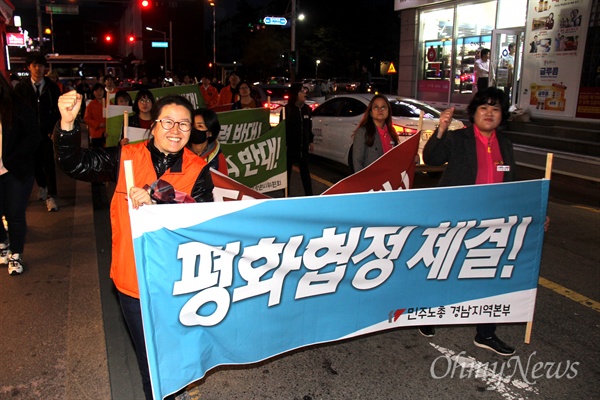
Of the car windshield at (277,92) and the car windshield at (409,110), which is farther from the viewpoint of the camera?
the car windshield at (277,92)

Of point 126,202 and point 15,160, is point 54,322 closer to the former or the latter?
point 15,160

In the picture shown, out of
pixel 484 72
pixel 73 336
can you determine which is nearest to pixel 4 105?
pixel 73 336

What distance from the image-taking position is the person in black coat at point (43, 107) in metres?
7.11

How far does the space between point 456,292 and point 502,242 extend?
45 cm

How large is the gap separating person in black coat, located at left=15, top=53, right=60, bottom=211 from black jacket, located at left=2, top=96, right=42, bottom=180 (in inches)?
87.4

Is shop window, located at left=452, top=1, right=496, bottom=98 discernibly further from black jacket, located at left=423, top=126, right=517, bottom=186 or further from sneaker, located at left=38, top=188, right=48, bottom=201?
black jacket, located at left=423, top=126, right=517, bottom=186

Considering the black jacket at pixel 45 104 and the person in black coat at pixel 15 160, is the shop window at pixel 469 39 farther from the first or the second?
the person in black coat at pixel 15 160

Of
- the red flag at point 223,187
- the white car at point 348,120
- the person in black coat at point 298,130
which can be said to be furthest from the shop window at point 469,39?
the red flag at point 223,187

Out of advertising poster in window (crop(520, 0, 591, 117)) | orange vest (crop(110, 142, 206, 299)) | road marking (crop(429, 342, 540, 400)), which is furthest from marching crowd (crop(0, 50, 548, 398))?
advertising poster in window (crop(520, 0, 591, 117))

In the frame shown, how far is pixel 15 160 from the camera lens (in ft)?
16.5

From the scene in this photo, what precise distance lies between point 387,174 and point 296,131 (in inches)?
138

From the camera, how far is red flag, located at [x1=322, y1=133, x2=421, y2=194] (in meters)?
4.45

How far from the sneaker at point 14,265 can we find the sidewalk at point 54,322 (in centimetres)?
7

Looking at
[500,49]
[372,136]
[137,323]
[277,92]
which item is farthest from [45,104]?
[277,92]
